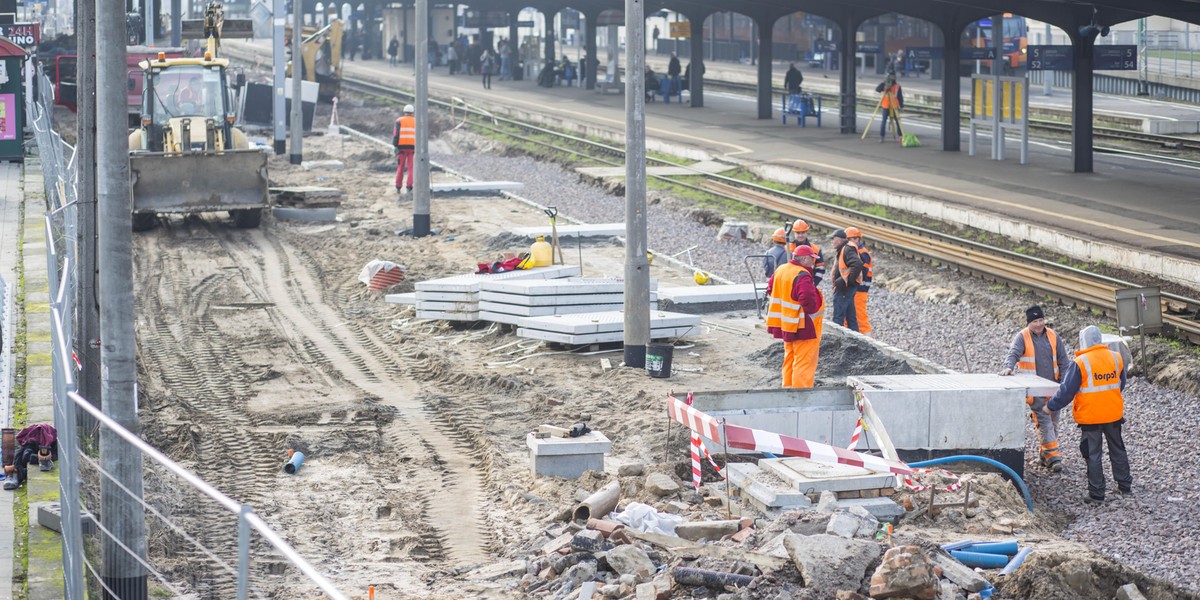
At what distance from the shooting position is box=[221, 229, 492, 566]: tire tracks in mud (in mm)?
11125

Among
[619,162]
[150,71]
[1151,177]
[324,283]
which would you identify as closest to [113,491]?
[324,283]

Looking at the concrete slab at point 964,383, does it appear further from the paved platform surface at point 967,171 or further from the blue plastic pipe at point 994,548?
the paved platform surface at point 967,171

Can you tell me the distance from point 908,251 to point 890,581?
51.1ft

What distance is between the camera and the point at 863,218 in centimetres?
2738

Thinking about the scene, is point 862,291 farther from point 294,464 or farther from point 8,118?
point 8,118

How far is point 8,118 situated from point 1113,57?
23.2 metres

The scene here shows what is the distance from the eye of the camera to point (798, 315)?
13828mm

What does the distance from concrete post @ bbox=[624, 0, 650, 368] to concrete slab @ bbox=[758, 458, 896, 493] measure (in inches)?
191

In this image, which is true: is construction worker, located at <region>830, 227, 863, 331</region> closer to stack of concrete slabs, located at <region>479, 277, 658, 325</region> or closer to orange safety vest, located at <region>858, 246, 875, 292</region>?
orange safety vest, located at <region>858, 246, 875, 292</region>

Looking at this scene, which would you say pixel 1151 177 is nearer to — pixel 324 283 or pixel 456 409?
pixel 324 283

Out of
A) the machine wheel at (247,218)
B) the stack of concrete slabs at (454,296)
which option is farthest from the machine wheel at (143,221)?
the stack of concrete slabs at (454,296)

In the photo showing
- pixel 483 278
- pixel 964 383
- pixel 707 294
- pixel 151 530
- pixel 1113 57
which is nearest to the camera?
pixel 151 530

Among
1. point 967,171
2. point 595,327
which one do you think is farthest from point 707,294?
point 967,171

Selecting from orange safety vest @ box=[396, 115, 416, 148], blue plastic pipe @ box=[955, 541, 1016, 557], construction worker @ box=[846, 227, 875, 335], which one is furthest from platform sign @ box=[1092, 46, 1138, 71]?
blue plastic pipe @ box=[955, 541, 1016, 557]
